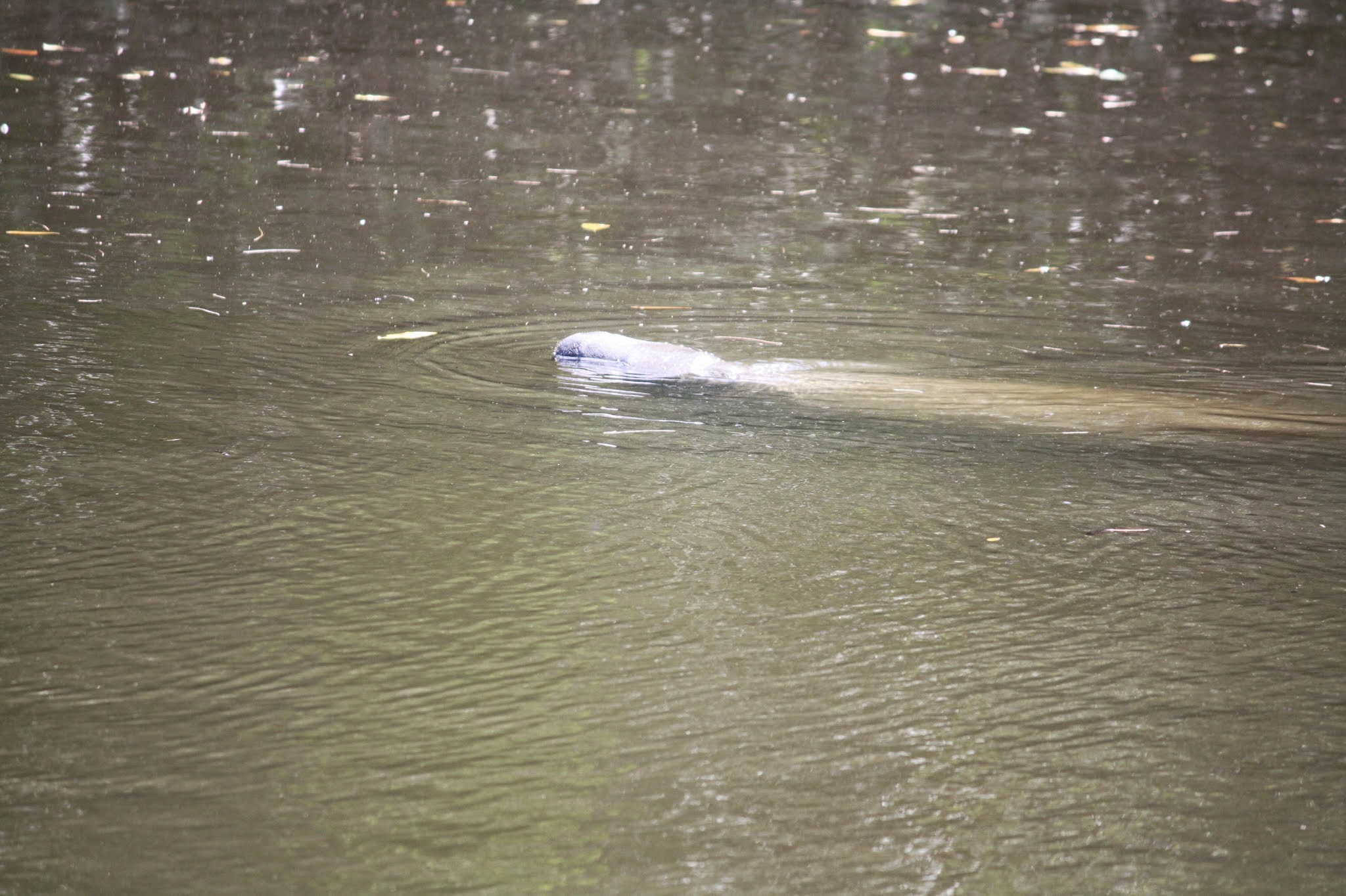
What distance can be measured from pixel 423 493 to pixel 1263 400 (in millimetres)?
2641

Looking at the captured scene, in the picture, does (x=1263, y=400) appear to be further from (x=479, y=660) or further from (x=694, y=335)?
(x=479, y=660)

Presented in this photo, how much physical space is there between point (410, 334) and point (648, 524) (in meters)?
1.91

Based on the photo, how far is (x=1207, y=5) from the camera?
14789 mm

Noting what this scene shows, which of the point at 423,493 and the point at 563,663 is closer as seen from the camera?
the point at 563,663

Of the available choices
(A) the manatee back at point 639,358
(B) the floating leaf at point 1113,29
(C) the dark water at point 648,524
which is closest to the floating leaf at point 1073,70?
(B) the floating leaf at point 1113,29

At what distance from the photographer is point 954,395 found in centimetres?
509

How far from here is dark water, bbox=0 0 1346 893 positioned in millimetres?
2604

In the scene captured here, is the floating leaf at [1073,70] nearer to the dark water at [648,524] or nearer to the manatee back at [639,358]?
the dark water at [648,524]

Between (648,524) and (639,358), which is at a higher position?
(639,358)

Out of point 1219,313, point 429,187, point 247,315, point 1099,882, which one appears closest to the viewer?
point 1099,882

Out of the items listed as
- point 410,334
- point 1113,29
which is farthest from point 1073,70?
point 410,334

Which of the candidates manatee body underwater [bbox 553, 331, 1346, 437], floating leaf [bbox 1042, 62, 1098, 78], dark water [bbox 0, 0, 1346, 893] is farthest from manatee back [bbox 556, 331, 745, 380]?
floating leaf [bbox 1042, 62, 1098, 78]

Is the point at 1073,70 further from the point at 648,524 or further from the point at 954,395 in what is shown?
the point at 648,524

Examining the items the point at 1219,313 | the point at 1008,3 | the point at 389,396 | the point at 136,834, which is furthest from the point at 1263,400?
the point at 1008,3
